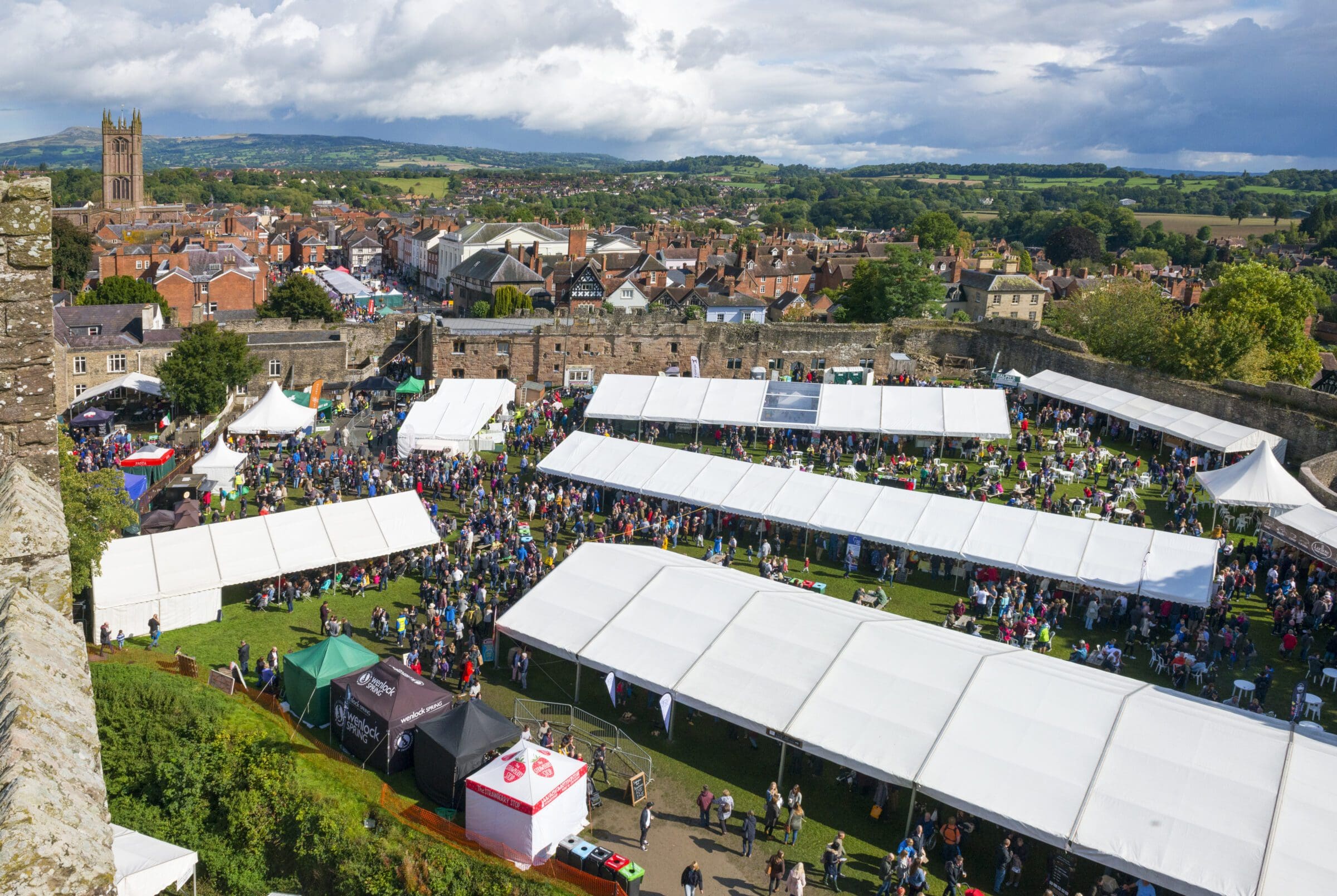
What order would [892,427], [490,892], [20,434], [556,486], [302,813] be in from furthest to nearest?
[892,427], [556,486], [302,813], [490,892], [20,434]

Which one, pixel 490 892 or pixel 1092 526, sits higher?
pixel 1092 526

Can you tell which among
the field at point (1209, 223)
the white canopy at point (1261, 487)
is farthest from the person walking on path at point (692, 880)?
the field at point (1209, 223)

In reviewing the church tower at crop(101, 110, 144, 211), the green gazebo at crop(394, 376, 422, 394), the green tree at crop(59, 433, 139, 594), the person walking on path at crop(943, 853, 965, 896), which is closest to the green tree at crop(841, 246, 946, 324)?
the green gazebo at crop(394, 376, 422, 394)

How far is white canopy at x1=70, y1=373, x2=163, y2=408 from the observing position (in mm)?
30344

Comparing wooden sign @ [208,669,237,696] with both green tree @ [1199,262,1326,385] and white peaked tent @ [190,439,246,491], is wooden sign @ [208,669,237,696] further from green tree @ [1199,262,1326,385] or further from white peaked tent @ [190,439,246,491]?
green tree @ [1199,262,1326,385]

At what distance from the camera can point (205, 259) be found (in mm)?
54719

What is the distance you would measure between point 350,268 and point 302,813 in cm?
8144

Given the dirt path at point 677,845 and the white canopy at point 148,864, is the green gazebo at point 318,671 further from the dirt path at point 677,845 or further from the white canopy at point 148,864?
the dirt path at point 677,845

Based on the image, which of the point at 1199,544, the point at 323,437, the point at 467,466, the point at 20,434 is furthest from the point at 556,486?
the point at 20,434

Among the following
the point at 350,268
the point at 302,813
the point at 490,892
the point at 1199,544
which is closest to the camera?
the point at 490,892

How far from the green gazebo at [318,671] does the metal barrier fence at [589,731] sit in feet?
7.52

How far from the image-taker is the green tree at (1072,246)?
92400 mm

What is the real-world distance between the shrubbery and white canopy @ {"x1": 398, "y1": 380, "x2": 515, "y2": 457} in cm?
1348

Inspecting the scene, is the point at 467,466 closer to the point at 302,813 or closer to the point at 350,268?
the point at 302,813
